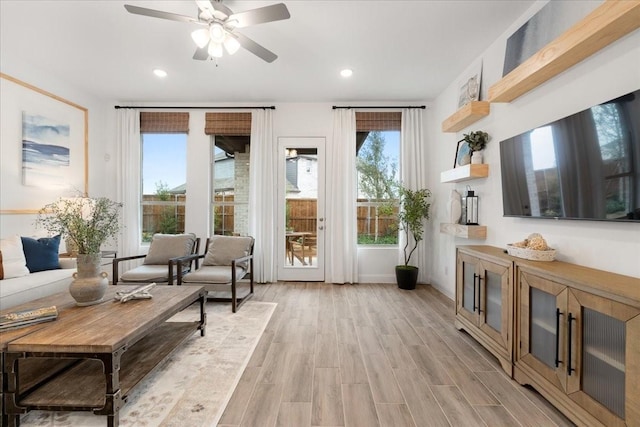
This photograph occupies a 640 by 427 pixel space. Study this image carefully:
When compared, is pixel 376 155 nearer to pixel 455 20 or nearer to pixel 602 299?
pixel 455 20

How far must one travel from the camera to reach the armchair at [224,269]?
348cm

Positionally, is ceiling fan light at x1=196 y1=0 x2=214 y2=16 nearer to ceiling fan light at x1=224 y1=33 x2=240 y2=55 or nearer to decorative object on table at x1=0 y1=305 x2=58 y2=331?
ceiling fan light at x1=224 y1=33 x2=240 y2=55

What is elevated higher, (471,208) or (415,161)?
(415,161)

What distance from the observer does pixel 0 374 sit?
5.15 ft

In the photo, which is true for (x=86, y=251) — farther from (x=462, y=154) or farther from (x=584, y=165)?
(x=462, y=154)

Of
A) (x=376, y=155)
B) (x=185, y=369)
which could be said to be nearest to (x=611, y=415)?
(x=185, y=369)

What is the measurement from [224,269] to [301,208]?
171cm

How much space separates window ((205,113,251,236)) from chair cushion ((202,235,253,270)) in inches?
33.4

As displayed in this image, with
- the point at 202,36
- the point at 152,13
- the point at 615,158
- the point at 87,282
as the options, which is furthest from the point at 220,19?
the point at 615,158

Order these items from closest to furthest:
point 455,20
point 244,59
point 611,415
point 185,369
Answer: point 611,415 < point 185,369 < point 455,20 < point 244,59

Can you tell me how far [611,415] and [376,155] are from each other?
4109mm

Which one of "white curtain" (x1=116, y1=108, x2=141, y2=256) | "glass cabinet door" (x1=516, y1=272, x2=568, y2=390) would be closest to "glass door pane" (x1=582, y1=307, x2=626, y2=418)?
"glass cabinet door" (x1=516, y1=272, x2=568, y2=390)

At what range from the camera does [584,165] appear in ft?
6.13

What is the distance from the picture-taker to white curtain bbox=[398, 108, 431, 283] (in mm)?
4824
